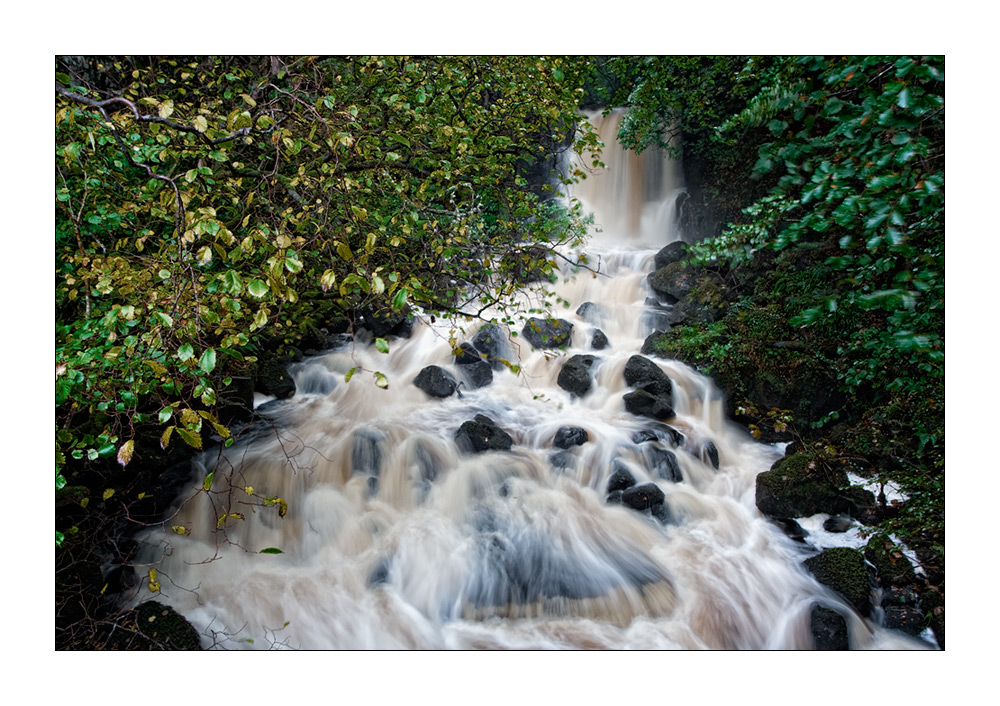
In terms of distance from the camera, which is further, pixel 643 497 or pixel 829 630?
pixel 643 497

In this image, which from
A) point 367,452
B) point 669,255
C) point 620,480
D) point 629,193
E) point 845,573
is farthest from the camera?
point 669,255

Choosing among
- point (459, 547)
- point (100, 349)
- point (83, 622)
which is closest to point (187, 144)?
point (100, 349)

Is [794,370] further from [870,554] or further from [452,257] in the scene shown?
[452,257]

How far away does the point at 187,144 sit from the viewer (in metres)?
1.88

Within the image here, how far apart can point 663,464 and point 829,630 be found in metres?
1.40

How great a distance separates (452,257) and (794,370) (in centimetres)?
305

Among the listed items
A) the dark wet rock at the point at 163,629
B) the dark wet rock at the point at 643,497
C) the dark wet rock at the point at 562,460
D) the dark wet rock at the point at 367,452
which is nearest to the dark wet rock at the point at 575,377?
the dark wet rock at the point at 562,460

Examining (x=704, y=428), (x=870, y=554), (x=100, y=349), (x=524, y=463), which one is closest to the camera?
(x=100, y=349)

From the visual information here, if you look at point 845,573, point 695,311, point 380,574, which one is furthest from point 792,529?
point 380,574

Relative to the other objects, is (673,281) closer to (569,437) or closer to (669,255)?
(669,255)

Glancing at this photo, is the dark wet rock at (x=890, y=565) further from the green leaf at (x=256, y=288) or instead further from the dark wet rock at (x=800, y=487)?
the green leaf at (x=256, y=288)

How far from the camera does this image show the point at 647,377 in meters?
4.25

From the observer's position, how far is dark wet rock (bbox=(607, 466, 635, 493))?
10.5ft

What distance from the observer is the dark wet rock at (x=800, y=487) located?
2.83 metres
